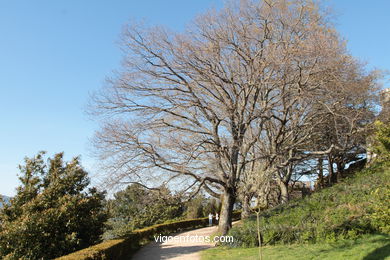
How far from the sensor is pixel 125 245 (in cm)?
1195

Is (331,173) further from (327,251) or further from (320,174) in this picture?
(327,251)

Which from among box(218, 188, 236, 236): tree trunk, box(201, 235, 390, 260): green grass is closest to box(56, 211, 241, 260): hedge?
box(201, 235, 390, 260): green grass

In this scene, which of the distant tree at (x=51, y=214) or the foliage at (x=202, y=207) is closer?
the distant tree at (x=51, y=214)

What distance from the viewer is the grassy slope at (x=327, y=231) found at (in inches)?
321

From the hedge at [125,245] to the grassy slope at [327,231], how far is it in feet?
10.4

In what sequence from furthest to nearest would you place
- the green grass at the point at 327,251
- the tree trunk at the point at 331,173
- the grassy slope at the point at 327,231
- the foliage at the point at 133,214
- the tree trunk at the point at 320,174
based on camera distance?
1. the tree trunk at the point at 320,174
2. the tree trunk at the point at 331,173
3. the foliage at the point at 133,214
4. the grassy slope at the point at 327,231
5. the green grass at the point at 327,251

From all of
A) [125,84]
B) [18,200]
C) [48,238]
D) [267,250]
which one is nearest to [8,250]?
[48,238]

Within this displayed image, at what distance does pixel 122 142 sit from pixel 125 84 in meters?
2.69

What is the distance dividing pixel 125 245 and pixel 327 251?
728 cm

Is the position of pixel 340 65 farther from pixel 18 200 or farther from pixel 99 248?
pixel 18 200

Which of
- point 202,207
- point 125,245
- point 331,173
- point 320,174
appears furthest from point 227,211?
point 320,174

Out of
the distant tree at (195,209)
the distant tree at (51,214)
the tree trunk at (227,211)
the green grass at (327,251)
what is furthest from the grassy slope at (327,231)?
the distant tree at (195,209)

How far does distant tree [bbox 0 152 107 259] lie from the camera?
9.98 m

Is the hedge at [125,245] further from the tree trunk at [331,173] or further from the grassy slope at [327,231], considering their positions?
the tree trunk at [331,173]
